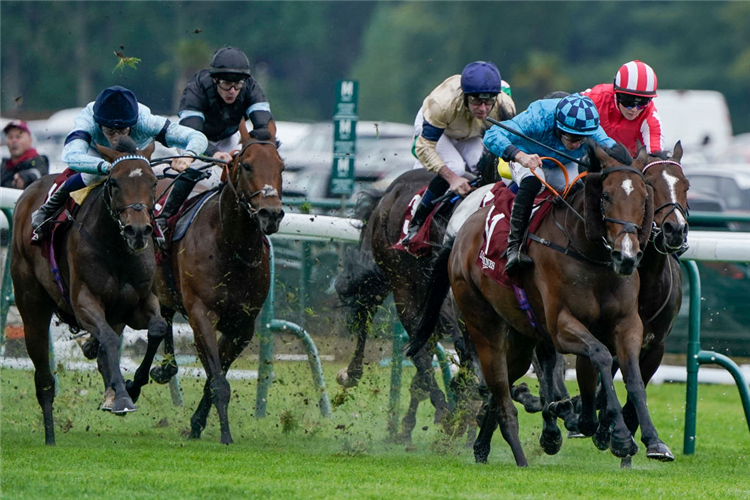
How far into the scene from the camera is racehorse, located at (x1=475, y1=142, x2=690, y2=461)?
23.4 feet

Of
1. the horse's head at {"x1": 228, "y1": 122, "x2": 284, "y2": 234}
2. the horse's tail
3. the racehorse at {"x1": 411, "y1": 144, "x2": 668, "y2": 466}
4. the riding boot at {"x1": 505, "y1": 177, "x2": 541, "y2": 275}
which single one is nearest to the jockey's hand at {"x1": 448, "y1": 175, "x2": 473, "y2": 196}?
the horse's tail

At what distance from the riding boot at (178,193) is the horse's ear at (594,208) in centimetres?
326

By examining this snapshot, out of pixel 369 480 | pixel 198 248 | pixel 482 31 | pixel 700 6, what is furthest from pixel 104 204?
pixel 700 6

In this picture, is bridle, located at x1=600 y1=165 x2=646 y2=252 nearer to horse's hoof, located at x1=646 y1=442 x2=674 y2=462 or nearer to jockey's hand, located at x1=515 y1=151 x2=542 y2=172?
jockey's hand, located at x1=515 y1=151 x2=542 y2=172

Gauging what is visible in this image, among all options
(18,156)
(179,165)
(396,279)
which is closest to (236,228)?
(179,165)

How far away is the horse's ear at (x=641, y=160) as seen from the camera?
7.05 meters

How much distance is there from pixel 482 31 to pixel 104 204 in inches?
1496

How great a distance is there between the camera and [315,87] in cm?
3816

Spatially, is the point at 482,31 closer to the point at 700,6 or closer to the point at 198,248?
the point at 700,6

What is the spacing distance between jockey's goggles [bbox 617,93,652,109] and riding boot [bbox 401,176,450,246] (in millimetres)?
1943

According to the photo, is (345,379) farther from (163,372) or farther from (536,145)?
(536,145)

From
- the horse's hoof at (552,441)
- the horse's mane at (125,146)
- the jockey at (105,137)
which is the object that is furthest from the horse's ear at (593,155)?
the horse's mane at (125,146)

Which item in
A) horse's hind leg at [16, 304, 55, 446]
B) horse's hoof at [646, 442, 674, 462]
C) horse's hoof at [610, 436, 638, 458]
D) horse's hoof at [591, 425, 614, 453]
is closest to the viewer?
horse's hoof at [646, 442, 674, 462]

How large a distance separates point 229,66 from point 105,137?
1161 mm
